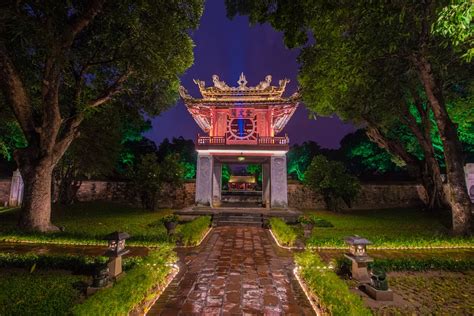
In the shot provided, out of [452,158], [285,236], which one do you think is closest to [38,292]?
[285,236]

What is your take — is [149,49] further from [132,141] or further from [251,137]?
[132,141]

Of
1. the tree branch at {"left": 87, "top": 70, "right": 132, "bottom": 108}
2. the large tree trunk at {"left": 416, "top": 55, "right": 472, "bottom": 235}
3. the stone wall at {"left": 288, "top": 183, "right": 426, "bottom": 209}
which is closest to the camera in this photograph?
the large tree trunk at {"left": 416, "top": 55, "right": 472, "bottom": 235}

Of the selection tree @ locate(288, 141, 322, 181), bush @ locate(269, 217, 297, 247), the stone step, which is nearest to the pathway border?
bush @ locate(269, 217, 297, 247)

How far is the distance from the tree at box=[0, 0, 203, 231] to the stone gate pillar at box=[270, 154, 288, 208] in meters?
7.82

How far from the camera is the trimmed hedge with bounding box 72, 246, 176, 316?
316cm

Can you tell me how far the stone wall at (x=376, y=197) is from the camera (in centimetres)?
2244

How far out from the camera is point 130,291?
147 inches

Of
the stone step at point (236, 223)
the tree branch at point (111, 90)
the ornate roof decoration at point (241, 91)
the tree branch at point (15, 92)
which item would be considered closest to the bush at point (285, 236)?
the stone step at point (236, 223)

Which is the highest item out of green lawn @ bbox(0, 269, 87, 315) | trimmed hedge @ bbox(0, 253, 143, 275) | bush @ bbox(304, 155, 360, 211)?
bush @ bbox(304, 155, 360, 211)

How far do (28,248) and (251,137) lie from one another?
12321 mm

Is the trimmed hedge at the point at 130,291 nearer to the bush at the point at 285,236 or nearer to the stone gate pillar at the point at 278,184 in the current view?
the bush at the point at 285,236

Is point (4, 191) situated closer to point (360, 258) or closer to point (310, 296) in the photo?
point (310, 296)

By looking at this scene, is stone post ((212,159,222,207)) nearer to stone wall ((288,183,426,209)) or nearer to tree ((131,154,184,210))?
tree ((131,154,184,210))

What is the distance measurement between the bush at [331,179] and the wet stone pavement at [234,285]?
11364 millimetres
